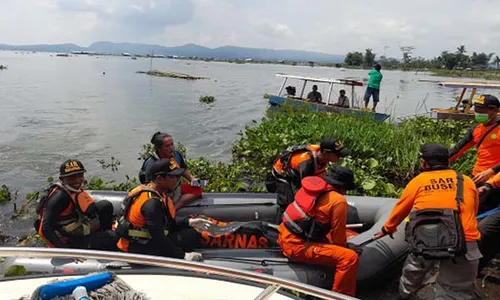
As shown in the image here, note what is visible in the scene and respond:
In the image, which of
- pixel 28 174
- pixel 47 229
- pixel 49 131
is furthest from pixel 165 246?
pixel 49 131

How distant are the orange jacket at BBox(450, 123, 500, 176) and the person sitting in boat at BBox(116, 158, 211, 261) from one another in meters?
3.26

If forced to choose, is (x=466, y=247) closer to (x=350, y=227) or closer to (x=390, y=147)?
(x=350, y=227)

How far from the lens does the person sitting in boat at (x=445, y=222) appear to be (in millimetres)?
3324

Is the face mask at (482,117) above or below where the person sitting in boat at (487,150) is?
above

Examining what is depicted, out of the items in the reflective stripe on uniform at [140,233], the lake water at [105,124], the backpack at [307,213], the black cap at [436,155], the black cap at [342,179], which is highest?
the black cap at [436,155]

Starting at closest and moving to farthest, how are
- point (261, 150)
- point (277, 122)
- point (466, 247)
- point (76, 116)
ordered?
point (466, 247) → point (261, 150) → point (277, 122) → point (76, 116)

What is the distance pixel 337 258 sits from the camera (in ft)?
12.9

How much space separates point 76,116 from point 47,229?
16.0 metres

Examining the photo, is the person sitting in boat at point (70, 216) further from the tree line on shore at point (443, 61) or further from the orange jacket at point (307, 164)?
the tree line on shore at point (443, 61)

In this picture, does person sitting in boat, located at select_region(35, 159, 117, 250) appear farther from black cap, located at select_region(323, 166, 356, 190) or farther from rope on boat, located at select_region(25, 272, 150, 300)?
black cap, located at select_region(323, 166, 356, 190)

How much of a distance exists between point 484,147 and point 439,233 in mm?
1993

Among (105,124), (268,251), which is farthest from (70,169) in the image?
(105,124)

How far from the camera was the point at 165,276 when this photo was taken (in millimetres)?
2861

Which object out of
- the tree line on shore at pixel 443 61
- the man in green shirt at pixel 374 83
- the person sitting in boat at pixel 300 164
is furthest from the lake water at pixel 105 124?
the tree line on shore at pixel 443 61
